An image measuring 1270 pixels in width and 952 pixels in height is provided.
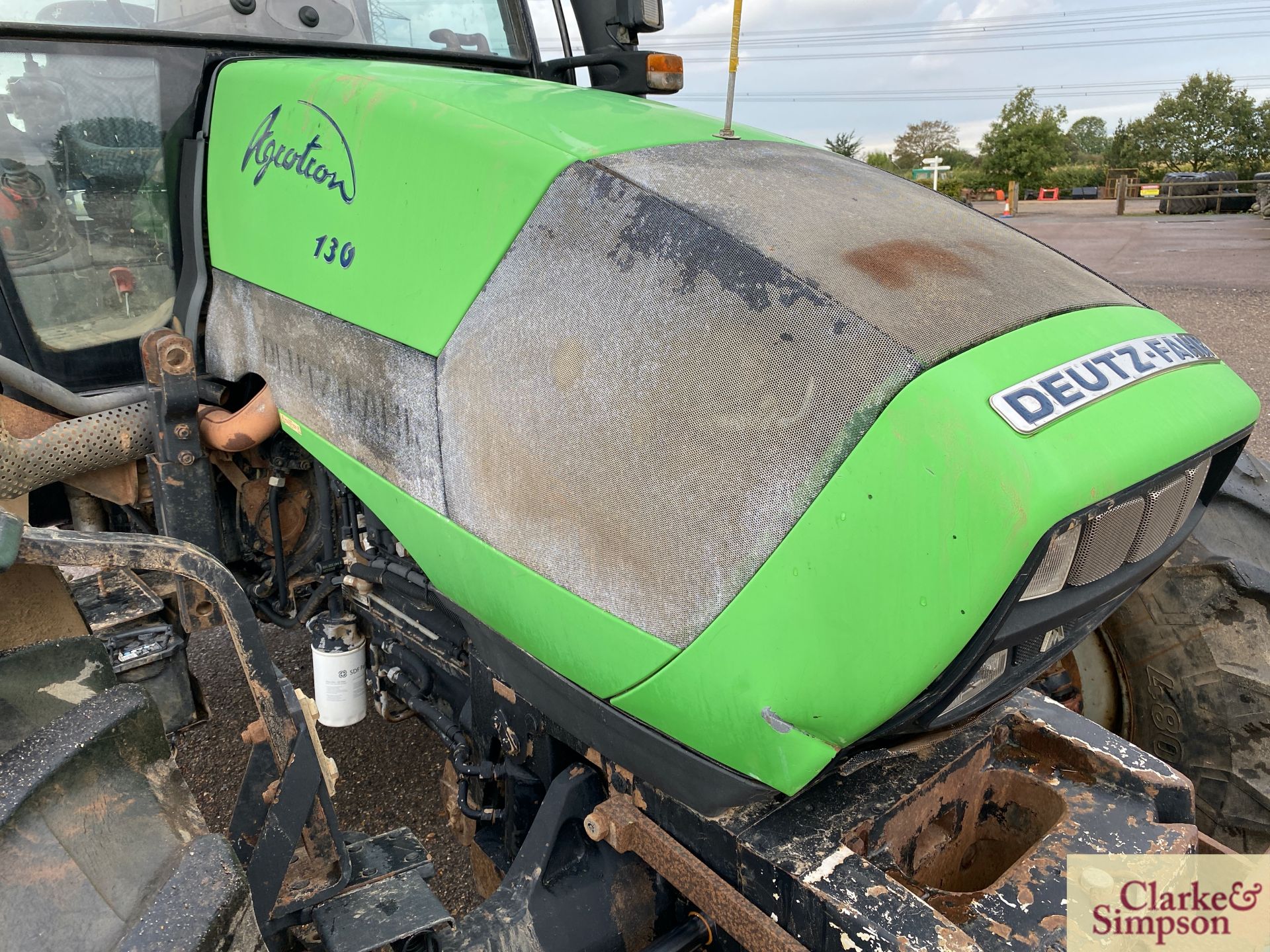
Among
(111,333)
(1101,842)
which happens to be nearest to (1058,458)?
(1101,842)

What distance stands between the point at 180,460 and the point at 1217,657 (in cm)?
234

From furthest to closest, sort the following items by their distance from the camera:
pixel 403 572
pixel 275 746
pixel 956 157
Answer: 1. pixel 956 157
2. pixel 403 572
3. pixel 275 746

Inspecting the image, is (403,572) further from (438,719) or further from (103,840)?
(103,840)

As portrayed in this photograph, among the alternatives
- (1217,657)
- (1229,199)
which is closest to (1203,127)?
(1229,199)

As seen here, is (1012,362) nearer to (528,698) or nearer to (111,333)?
(528,698)

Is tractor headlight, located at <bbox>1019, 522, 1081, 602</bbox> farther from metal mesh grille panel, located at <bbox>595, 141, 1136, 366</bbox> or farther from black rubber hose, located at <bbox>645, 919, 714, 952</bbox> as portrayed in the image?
black rubber hose, located at <bbox>645, 919, 714, 952</bbox>

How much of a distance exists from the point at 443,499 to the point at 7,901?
76 cm

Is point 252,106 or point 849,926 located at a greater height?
point 252,106

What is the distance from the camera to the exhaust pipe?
193cm

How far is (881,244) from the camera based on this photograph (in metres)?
1.38

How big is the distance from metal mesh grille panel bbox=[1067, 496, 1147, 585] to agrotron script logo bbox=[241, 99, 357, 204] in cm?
130

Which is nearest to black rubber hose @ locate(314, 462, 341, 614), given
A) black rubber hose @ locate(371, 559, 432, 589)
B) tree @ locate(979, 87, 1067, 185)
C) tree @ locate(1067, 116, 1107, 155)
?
black rubber hose @ locate(371, 559, 432, 589)

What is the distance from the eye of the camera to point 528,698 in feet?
5.46

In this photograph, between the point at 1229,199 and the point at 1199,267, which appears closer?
the point at 1199,267
